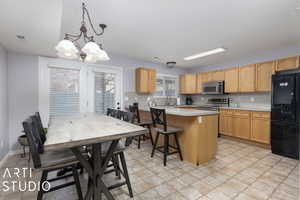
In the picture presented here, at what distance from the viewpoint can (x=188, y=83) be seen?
5.57 m

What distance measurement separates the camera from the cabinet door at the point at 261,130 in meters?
3.26

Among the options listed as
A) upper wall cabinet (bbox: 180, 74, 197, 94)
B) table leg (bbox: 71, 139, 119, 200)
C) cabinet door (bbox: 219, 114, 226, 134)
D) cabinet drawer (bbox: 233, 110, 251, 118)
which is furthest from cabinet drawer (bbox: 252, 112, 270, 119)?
table leg (bbox: 71, 139, 119, 200)

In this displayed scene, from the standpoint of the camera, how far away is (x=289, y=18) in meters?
2.20

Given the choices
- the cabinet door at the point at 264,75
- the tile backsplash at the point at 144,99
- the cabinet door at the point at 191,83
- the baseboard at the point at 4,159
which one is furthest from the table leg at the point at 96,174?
the cabinet door at the point at 191,83

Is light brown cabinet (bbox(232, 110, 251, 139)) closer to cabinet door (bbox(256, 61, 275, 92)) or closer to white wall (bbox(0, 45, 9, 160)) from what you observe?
cabinet door (bbox(256, 61, 275, 92))

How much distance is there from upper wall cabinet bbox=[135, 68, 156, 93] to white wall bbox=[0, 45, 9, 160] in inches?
118

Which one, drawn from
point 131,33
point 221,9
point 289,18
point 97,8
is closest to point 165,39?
point 131,33

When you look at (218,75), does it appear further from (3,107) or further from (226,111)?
(3,107)

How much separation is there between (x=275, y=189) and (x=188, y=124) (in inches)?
54.7

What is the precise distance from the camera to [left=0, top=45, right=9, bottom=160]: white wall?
8.51 ft

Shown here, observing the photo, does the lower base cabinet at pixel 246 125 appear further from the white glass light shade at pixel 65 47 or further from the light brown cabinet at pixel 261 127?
the white glass light shade at pixel 65 47

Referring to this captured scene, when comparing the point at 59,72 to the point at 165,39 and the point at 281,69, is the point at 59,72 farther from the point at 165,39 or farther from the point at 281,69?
the point at 281,69

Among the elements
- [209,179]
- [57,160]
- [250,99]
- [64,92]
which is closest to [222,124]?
[250,99]

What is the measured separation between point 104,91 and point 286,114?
4309 millimetres
